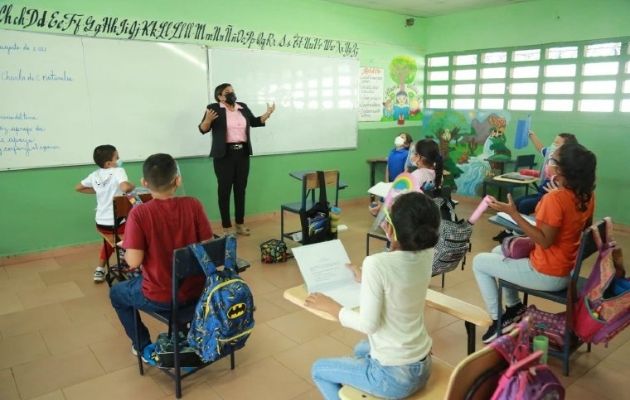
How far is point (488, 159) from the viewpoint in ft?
20.8

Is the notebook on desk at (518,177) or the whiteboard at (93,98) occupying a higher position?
the whiteboard at (93,98)

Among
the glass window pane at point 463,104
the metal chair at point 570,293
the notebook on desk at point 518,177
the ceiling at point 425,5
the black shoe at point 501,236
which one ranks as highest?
the ceiling at point 425,5

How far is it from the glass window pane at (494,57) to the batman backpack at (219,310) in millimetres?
5382

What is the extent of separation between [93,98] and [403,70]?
4348 millimetres

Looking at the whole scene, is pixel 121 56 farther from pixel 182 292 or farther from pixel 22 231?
pixel 182 292

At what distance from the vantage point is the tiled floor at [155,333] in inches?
92.0

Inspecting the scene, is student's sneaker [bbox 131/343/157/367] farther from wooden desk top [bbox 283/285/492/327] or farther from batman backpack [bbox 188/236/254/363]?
wooden desk top [bbox 283/285/492/327]

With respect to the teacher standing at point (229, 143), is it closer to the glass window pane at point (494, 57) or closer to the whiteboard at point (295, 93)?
the whiteboard at point (295, 93)

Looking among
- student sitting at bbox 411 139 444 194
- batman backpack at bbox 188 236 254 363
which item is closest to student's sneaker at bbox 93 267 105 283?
batman backpack at bbox 188 236 254 363

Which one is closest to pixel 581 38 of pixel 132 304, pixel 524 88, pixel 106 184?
pixel 524 88

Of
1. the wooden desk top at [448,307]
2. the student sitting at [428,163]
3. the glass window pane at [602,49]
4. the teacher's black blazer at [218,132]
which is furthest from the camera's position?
the glass window pane at [602,49]

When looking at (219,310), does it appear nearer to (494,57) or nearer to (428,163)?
(428,163)

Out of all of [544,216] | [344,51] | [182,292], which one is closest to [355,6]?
[344,51]

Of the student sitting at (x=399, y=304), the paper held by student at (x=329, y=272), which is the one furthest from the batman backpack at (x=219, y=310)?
the student sitting at (x=399, y=304)
